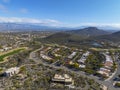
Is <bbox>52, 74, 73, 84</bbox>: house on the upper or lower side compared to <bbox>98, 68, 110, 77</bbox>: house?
upper

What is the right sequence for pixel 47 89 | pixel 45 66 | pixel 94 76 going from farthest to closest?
1. pixel 45 66
2. pixel 94 76
3. pixel 47 89

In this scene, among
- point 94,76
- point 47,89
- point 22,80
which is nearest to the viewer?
point 47,89

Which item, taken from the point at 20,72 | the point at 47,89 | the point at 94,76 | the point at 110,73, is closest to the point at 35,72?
the point at 20,72

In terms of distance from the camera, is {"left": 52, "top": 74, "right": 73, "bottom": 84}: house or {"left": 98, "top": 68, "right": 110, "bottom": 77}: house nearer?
{"left": 52, "top": 74, "right": 73, "bottom": 84}: house

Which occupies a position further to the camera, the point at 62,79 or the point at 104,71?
the point at 104,71

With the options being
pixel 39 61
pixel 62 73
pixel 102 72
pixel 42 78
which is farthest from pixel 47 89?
pixel 39 61

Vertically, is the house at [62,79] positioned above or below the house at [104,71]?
above

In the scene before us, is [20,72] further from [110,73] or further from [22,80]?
[110,73]

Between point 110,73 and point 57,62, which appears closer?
point 110,73

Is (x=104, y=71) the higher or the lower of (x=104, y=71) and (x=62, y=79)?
the lower

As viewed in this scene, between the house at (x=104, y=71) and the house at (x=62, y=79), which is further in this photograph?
the house at (x=104, y=71)
